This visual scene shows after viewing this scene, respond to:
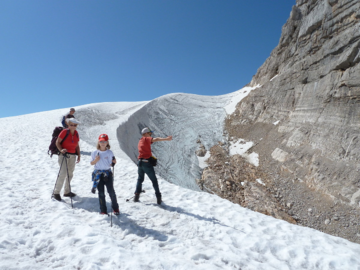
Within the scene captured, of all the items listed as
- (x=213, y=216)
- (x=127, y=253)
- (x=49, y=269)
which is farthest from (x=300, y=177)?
(x=49, y=269)

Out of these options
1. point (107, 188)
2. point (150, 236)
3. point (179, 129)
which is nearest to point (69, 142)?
point (107, 188)

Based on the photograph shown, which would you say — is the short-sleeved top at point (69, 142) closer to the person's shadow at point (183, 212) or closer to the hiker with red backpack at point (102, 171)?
the hiker with red backpack at point (102, 171)

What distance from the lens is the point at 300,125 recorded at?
20.6 m

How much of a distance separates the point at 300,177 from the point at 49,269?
18369 mm

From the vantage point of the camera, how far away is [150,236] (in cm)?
489

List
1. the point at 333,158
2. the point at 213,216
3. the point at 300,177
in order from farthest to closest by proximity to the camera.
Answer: the point at 300,177
the point at 333,158
the point at 213,216

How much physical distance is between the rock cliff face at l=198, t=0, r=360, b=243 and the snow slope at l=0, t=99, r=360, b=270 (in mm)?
9193

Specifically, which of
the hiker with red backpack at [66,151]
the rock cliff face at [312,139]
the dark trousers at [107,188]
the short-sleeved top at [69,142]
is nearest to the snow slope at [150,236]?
the dark trousers at [107,188]

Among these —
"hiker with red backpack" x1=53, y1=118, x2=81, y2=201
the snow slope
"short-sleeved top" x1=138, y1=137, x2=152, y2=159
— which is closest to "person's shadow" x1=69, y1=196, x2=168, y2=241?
the snow slope

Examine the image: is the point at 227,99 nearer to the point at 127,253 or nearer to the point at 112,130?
the point at 112,130

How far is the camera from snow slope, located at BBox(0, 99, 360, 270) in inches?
148

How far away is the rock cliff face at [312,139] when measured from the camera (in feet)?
44.9

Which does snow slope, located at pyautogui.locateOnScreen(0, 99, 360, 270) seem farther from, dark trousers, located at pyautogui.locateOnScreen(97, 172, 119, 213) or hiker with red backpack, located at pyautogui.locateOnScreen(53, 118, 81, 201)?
hiker with red backpack, located at pyautogui.locateOnScreen(53, 118, 81, 201)

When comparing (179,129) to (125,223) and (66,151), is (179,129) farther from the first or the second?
(125,223)
